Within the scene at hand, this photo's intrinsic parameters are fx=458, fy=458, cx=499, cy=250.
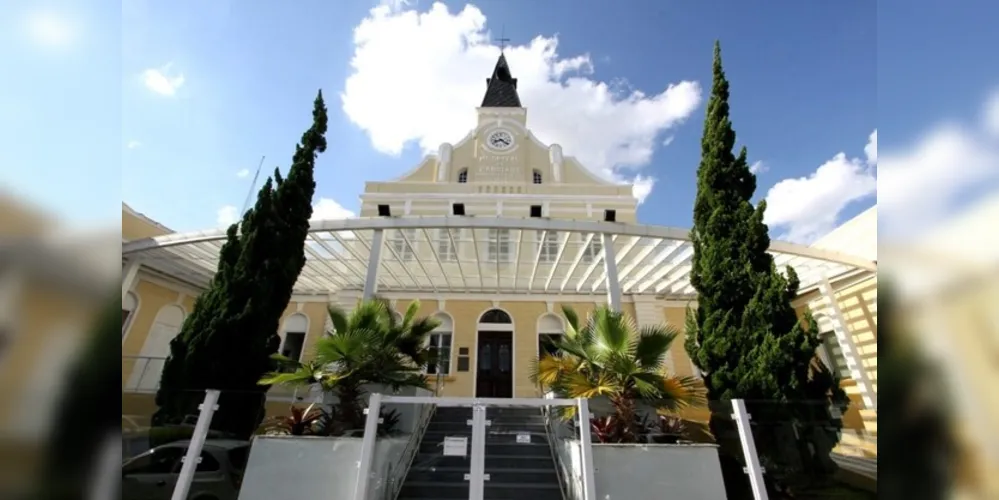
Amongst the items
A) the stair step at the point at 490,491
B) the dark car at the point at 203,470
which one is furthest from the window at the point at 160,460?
the stair step at the point at 490,491

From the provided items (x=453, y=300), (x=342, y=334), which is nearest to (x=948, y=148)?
(x=342, y=334)

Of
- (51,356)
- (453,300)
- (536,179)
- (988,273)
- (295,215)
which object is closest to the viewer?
(988,273)

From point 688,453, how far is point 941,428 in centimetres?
482

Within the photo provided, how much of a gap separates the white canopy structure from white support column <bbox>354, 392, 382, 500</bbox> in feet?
11.7

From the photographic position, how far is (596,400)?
586 centimetres

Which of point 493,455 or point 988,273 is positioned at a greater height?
point 988,273

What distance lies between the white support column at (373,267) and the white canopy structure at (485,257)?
19 mm

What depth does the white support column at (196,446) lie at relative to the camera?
4.72 meters

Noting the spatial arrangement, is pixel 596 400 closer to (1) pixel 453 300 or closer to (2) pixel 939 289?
(2) pixel 939 289

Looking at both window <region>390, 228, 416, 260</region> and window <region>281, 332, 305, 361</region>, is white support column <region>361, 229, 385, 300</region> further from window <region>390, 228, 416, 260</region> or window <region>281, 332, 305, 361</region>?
window <region>281, 332, 305, 361</region>

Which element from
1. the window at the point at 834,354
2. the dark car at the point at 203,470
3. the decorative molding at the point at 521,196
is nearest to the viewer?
the dark car at the point at 203,470

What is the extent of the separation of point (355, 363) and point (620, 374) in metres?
3.43

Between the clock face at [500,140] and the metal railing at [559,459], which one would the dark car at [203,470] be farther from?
the clock face at [500,140]

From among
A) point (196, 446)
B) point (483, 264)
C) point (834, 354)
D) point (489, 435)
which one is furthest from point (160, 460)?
point (834, 354)
